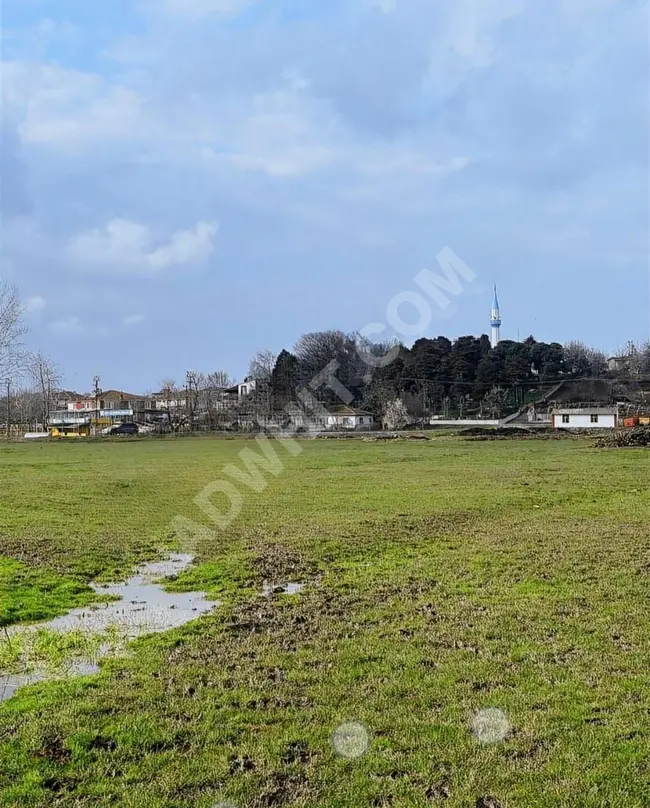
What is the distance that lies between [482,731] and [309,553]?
7.81m

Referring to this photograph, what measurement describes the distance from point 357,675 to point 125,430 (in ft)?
295

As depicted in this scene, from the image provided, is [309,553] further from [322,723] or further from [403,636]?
[322,723]

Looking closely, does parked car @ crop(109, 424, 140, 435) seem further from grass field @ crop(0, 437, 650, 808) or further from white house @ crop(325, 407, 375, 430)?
grass field @ crop(0, 437, 650, 808)

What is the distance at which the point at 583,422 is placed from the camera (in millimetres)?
79250

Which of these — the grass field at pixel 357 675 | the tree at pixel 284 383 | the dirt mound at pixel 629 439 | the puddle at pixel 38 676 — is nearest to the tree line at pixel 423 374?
the tree at pixel 284 383

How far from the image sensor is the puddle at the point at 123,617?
22.2ft

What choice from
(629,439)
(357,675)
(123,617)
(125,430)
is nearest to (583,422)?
(629,439)

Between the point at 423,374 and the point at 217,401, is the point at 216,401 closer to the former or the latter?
the point at 217,401

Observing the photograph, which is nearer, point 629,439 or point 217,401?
point 629,439

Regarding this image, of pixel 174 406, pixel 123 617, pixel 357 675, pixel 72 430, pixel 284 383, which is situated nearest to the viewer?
pixel 357 675

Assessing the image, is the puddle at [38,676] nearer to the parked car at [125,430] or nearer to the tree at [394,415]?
the tree at [394,415]

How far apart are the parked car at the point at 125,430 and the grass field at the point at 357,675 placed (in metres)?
76.2

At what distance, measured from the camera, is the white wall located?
78062 mm

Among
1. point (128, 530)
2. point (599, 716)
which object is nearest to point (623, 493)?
point (128, 530)
